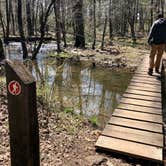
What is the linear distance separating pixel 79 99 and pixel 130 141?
3.76 meters

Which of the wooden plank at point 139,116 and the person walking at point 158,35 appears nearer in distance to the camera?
the wooden plank at point 139,116

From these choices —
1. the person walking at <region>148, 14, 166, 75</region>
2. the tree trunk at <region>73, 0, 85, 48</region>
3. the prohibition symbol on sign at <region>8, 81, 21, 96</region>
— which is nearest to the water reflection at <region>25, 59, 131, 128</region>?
the person walking at <region>148, 14, 166, 75</region>

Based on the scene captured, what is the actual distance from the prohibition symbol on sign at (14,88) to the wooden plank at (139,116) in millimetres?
2935

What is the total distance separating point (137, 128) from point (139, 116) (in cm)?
57

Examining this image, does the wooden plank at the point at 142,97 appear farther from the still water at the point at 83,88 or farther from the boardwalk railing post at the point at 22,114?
the boardwalk railing post at the point at 22,114

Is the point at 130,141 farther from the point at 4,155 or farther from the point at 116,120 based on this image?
the point at 4,155

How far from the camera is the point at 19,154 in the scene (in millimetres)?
2475

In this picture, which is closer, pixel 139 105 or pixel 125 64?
pixel 139 105

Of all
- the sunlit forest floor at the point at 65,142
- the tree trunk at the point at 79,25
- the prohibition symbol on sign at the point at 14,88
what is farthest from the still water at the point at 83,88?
the tree trunk at the point at 79,25

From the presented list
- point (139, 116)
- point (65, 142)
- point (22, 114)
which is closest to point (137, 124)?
point (139, 116)

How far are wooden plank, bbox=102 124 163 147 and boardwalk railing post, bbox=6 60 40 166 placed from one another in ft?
6.29

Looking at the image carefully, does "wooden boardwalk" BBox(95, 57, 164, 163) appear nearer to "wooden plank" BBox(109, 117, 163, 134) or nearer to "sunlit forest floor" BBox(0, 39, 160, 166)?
"wooden plank" BBox(109, 117, 163, 134)

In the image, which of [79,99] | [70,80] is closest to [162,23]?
[79,99]

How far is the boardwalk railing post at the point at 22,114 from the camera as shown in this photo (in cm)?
228
